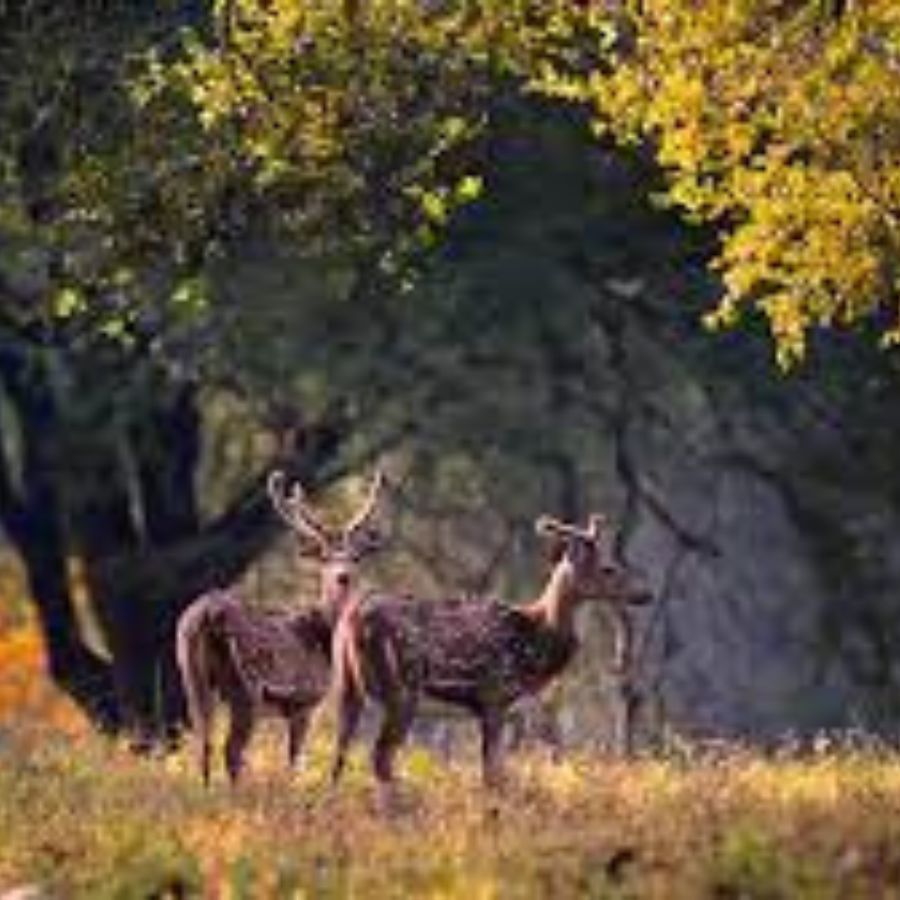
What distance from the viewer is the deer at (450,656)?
2091 cm

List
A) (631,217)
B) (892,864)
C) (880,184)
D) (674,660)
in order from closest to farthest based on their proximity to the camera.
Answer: (892,864), (880,184), (631,217), (674,660)

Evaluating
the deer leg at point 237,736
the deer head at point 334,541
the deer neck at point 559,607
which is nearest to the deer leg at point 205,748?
the deer leg at point 237,736

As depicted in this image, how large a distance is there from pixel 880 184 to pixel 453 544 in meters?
20.6

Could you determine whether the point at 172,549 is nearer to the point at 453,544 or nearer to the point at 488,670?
the point at 453,544

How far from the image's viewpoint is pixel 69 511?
3738 cm

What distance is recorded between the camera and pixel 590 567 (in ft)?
73.2

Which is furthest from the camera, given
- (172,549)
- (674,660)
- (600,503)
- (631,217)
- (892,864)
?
(674,660)

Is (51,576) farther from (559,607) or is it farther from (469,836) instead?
(469,836)

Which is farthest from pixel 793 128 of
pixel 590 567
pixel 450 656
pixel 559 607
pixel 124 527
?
pixel 124 527

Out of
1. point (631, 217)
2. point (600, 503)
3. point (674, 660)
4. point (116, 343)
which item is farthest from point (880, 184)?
point (674, 660)

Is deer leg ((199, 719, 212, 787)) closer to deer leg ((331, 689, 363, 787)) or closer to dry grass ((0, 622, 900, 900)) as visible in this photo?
dry grass ((0, 622, 900, 900))

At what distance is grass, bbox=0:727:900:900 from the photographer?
1672 centimetres

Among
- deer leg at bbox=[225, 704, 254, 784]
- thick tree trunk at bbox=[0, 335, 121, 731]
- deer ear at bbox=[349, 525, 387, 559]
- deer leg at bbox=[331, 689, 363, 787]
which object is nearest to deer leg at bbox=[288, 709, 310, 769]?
deer leg at bbox=[225, 704, 254, 784]

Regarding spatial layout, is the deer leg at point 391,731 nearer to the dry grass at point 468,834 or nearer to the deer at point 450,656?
the deer at point 450,656
